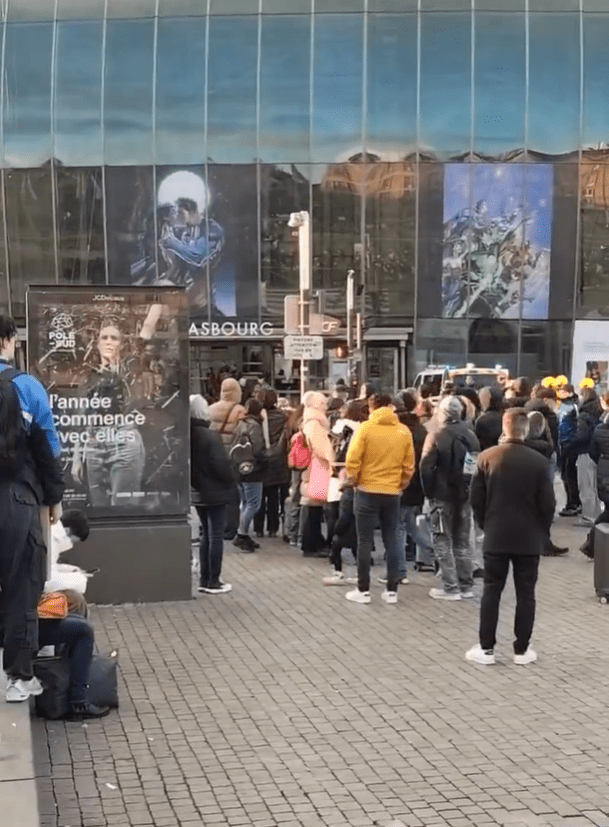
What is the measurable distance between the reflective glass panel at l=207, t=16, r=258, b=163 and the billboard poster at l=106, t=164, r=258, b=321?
553 mm

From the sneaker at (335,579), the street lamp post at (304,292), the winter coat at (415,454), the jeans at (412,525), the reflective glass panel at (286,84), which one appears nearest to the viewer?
the sneaker at (335,579)

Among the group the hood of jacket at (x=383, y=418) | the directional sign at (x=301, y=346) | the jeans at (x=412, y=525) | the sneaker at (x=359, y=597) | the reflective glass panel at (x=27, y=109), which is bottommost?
the sneaker at (x=359, y=597)

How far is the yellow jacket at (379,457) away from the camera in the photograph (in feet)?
30.9

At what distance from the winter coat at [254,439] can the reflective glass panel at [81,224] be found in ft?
64.4

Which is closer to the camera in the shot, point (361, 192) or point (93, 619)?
point (93, 619)

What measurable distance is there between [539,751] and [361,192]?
26025 mm

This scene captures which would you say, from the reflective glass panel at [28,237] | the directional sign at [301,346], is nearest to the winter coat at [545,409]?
the directional sign at [301,346]

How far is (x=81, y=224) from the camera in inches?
1227

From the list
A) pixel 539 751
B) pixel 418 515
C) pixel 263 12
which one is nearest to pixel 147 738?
pixel 539 751

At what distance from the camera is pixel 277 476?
42.8 ft

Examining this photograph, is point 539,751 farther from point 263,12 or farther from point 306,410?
point 263,12

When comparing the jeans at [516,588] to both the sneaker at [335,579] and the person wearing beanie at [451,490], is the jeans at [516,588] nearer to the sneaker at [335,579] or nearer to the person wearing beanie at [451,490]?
the person wearing beanie at [451,490]

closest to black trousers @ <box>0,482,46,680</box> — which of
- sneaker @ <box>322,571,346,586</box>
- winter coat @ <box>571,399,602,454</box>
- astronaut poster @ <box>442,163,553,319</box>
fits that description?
sneaker @ <box>322,571,346,586</box>

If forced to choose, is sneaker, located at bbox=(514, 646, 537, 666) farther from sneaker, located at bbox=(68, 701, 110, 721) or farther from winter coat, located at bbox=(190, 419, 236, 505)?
winter coat, located at bbox=(190, 419, 236, 505)
